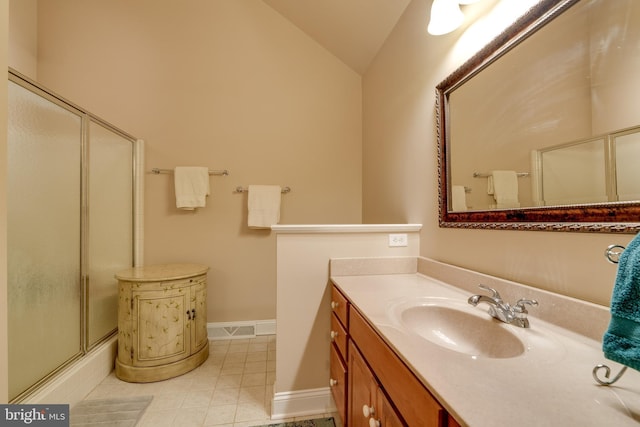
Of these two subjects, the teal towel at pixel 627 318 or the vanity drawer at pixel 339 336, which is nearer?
the teal towel at pixel 627 318

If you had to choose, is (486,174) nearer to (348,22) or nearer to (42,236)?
(348,22)

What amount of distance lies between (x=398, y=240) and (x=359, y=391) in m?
0.78

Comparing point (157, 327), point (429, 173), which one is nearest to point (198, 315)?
point (157, 327)

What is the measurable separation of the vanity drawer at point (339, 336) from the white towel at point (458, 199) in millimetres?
765

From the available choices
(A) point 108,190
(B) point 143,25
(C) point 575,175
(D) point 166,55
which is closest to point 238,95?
(D) point 166,55

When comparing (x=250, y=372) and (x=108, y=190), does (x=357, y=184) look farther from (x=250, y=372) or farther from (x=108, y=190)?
(x=108, y=190)

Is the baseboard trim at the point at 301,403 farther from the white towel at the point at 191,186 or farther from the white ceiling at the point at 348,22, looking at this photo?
the white ceiling at the point at 348,22

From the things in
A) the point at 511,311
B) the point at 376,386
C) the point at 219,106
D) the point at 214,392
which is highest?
the point at 219,106

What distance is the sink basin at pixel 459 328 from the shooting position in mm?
741

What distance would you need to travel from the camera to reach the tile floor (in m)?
1.33

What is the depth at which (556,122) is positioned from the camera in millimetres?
758

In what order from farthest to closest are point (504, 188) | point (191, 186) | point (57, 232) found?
point (191, 186), point (57, 232), point (504, 188)

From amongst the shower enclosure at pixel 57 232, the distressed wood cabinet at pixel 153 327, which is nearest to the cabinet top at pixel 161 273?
the distressed wood cabinet at pixel 153 327

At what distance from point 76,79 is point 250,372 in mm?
2751
